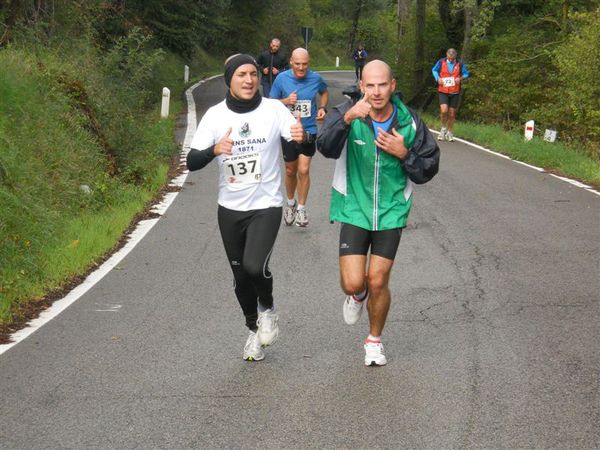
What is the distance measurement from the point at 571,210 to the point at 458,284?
449 centimetres

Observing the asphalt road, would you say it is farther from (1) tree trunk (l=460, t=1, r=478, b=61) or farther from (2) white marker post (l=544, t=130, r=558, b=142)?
(1) tree trunk (l=460, t=1, r=478, b=61)

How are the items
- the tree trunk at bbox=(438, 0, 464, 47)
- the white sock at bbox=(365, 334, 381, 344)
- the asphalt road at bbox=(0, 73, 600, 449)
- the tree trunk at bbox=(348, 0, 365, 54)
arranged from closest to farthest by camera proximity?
the asphalt road at bbox=(0, 73, 600, 449) → the white sock at bbox=(365, 334, 381, 344) → the tree trunk at bbox=(438, 0, 464, 47) → the tree trunk at bbox=(348, 0, 365, 54)

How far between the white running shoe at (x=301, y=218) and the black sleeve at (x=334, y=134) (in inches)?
218

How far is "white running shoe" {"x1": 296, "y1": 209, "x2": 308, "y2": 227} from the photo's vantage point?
11969mm

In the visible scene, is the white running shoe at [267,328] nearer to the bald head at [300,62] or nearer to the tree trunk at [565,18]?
the bald head at [300,62]

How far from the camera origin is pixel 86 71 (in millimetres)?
18469

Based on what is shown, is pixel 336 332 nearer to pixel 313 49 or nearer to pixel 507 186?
pixel 507 186

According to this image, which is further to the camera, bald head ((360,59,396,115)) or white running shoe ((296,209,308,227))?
white running shoe ((296,209,308,227))

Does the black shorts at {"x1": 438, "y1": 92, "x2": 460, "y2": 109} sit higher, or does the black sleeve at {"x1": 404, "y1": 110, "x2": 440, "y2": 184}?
the black sleeve at {"x1": 404, "y1": 110, "x2": 440, "y2": 184}

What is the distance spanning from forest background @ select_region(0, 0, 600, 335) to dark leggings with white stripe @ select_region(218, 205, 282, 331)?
2.08 meters

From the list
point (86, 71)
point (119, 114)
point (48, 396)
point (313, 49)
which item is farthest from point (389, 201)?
point (313, 49)

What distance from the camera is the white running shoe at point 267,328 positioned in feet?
22.5

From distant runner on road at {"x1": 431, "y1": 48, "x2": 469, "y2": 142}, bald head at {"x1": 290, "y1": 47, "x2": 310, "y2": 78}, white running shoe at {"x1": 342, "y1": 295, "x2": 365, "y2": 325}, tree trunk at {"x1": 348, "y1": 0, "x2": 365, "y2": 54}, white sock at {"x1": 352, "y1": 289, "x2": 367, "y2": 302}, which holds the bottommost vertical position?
tree trunk at {"x1": 348, "y1": 0, "x2": 365, "y2": 54}

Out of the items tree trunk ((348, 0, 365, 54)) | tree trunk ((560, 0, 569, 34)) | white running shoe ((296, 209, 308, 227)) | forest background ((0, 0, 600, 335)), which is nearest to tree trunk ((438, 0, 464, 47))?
forest background ((0, 0, 600, 335))
